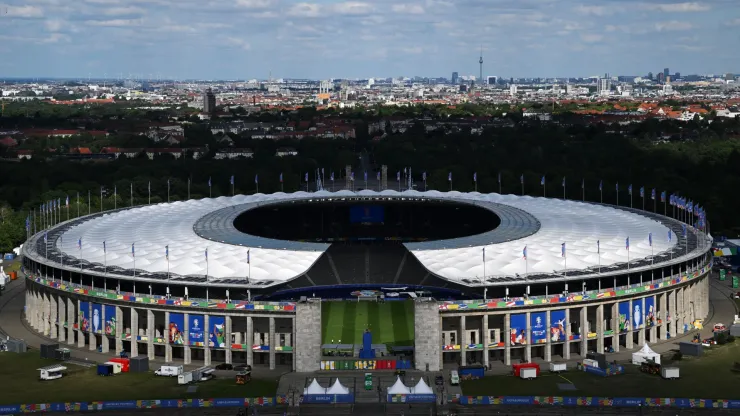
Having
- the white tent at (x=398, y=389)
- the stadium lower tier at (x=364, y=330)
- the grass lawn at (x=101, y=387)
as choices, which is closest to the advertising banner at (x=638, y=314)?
the stadium lower tier at (x=364, y=330)

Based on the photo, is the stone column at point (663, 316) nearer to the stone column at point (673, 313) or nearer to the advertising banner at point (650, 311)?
the stone column at point (673, 313)

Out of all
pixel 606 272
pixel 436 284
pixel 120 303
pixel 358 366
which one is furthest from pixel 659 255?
pixel 120 303

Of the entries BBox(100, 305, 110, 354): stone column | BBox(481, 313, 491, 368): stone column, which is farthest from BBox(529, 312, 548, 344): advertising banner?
BBox(100, 305, 110, 354): stone column

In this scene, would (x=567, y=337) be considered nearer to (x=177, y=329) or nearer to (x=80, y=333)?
(x=177, y=329)

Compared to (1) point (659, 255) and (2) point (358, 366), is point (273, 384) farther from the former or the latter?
(1) point (659, 255)

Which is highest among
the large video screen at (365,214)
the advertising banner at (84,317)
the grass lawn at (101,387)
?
the large video screen at (365,214)

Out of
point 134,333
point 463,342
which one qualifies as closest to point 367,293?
point 463,342
